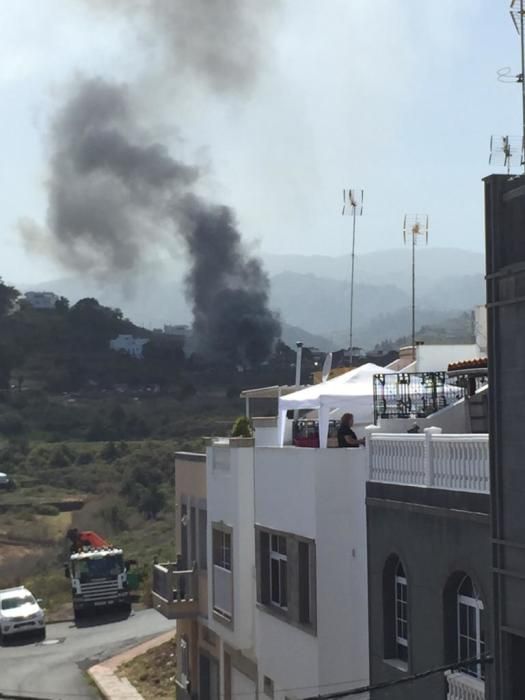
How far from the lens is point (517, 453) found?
10.3 metres

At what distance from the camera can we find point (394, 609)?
13.1 metres

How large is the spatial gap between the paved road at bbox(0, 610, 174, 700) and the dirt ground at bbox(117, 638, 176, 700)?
1018mm

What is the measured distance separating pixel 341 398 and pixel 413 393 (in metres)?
1.04

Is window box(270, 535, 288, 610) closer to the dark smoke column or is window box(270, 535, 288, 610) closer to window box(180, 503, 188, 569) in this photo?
window box(180, 503, 188, 569)

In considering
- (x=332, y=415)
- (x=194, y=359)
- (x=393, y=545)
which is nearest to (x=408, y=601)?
(x=393, y=545)

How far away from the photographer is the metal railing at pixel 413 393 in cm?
1628

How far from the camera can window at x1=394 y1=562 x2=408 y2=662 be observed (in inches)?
506

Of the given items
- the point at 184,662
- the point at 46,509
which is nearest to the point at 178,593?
the point at 184,662

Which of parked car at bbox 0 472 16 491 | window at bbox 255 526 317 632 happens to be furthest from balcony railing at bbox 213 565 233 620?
parked car at bbox 0 472 16 491

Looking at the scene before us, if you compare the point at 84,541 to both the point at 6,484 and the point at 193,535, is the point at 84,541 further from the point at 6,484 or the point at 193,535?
the point at 6,484

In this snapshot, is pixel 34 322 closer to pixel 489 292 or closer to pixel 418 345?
pixel 418 345

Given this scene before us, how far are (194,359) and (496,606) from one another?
11369 cm

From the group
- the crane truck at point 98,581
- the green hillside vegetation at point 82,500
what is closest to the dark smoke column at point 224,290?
the green hillside vegetation at point 82,500

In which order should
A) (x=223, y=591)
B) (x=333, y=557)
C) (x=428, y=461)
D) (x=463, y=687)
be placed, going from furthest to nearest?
(x=223, y=591) → (x=333, y=557) → (x=428, y=461) → (x=463, y=687)
